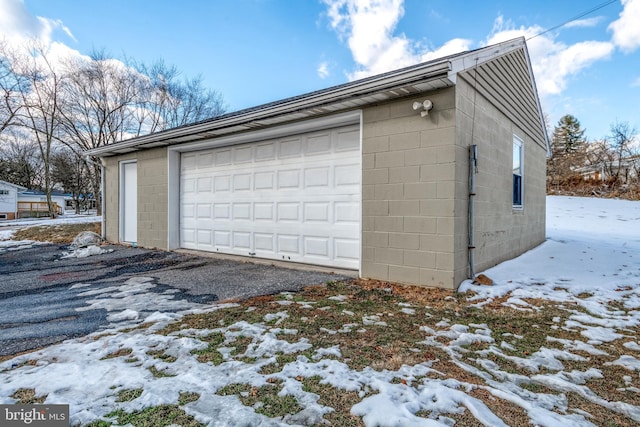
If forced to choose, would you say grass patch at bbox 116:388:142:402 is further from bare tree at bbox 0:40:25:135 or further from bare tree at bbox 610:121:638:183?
bare tree at bbox 610:121:638:183

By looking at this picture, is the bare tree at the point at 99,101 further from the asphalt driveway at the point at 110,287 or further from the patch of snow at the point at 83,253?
the asphalt driveway at the point at 110,287

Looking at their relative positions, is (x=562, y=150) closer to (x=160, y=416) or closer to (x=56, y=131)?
(x=160, y=416)

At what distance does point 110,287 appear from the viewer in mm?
4602

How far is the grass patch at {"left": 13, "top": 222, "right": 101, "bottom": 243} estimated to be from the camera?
1017 centimetres

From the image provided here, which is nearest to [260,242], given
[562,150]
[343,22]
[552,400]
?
[552,400]

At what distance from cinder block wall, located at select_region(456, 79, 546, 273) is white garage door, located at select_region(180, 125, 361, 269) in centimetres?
173

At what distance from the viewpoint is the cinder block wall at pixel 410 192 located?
4188 mm

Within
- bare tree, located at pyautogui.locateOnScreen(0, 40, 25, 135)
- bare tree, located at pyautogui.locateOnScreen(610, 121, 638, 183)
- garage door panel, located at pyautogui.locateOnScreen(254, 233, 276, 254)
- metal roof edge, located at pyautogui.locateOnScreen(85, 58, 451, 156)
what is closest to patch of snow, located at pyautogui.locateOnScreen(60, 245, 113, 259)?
metal roof edge, located at pyautogui.locateOnScreen(85, 58, 451, 156)

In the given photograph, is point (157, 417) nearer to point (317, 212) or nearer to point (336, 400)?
point (336, 400)

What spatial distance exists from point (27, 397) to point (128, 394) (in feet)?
1.83

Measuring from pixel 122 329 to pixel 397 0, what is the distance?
9.44m

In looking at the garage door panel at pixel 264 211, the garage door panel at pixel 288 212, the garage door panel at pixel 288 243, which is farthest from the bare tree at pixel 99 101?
the garage door panel at pixel 288 243

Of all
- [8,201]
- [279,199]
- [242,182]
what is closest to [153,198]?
[242,182]

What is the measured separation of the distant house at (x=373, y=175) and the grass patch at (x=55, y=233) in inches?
143
